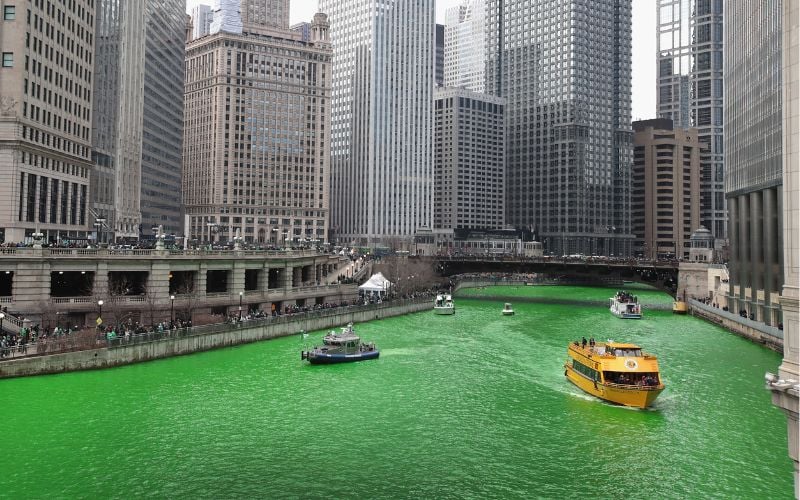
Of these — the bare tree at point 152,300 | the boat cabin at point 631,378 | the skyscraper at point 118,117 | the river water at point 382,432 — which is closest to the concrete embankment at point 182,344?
the river water at point 382,432

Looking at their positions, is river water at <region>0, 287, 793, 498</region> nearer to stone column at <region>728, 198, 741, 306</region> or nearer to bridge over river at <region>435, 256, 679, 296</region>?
stone column at <region>728, 198, 741, 306</region>

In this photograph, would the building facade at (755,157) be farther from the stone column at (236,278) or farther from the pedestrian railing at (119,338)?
the stone column at (236,278)

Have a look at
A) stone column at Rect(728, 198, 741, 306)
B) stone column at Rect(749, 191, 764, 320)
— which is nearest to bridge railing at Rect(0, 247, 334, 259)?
stone column at Rect(749, 191, 764, 320)

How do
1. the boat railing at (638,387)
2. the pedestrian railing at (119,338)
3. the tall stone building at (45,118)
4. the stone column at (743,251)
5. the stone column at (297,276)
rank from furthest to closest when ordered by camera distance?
the stone column at (297,276)
the stone column at (743,251)
the tall stone building at (45,118)
the pedestrian railing at (119,338)
the boat railing at (638,387)

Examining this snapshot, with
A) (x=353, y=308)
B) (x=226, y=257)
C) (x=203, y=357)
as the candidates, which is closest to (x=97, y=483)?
(x=203, y=357)

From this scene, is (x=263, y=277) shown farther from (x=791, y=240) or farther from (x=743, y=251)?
(x=791, y=240)
